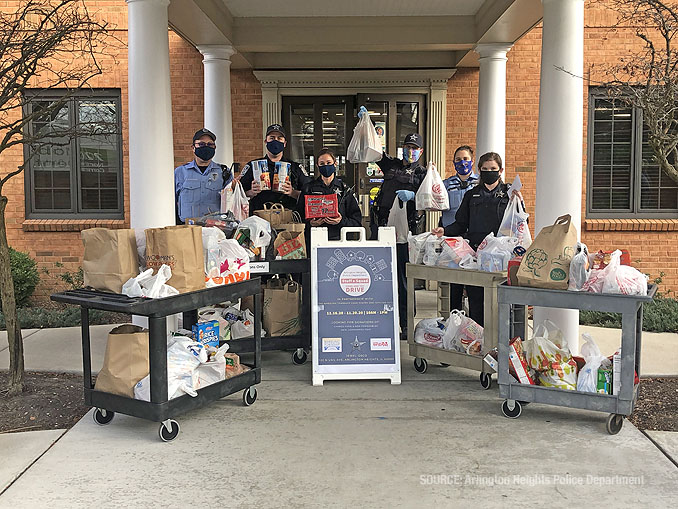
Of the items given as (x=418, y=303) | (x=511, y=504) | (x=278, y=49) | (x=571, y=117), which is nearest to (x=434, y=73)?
(x=278, y=49)

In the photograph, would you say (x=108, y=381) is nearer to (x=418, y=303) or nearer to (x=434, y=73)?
(x=418, y=303)

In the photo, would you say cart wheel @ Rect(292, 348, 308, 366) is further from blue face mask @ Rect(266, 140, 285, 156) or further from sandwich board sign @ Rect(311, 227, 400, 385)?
blue face mask @ Rect(266, 140, 285, 156)

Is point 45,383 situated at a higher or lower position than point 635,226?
lower

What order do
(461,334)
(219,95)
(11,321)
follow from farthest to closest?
1. (219,95)
2. (461,334)
3. (11,321)

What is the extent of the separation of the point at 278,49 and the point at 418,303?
385cm

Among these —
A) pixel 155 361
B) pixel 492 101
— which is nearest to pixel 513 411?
pixel 155 361

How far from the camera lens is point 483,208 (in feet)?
19.7

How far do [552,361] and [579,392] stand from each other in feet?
0.89

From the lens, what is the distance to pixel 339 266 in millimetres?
5449

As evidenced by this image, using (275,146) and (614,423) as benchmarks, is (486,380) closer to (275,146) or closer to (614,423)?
(614,423)

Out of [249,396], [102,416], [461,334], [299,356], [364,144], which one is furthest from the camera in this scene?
[364,144]

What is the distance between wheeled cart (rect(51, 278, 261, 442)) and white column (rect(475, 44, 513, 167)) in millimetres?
5454

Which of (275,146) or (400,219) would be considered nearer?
(275,146)

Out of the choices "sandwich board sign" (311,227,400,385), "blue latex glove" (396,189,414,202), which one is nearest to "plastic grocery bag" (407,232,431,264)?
"sandwich board sign" (311,227,400,385)
